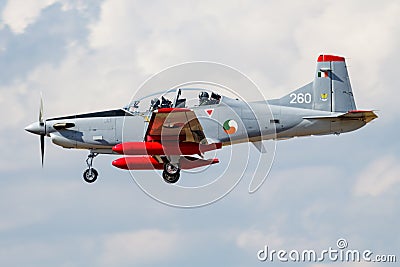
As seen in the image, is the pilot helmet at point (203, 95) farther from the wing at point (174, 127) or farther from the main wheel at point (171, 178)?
the main wheel at point (171, 178)

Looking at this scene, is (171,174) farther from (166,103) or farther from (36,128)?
(36,128)

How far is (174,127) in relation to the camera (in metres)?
33.0

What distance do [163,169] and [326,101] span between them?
732cm

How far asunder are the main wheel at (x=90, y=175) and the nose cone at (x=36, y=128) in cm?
222

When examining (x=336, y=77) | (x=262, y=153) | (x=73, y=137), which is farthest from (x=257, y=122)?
(x=73, y=137)

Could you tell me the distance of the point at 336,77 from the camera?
37812 millimetres

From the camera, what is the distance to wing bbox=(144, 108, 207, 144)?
105 feet

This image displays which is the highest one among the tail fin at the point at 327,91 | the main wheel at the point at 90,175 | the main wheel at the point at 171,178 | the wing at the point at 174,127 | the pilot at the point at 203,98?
the tail fin at the point at 327,91

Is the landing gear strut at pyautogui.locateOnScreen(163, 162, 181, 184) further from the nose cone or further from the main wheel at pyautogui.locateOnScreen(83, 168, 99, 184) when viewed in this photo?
the nose cone

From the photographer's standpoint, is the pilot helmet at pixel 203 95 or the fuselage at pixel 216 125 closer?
the pilot helmet at pixel 203 95

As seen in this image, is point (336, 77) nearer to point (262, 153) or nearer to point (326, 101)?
point (326, 101)

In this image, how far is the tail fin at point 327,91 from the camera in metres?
37.3

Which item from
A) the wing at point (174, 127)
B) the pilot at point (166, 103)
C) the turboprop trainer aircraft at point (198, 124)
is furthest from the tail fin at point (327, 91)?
the pilot at point (166, 103)

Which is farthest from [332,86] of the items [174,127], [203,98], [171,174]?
[171,174]
